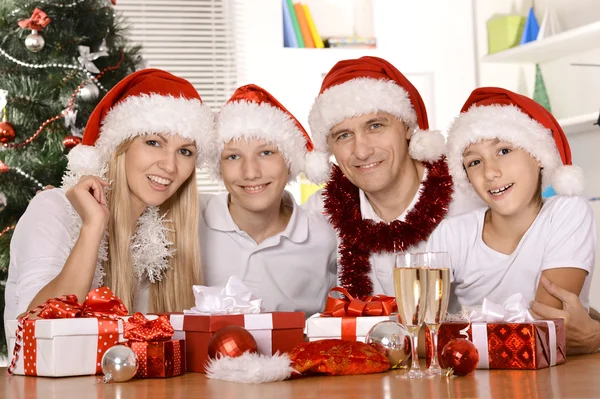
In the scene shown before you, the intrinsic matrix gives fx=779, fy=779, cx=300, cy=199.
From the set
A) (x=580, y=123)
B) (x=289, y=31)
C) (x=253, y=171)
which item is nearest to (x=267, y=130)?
(x=253, y=171)

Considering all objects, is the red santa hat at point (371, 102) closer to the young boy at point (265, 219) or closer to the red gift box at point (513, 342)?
the young boy at point (265, 219)

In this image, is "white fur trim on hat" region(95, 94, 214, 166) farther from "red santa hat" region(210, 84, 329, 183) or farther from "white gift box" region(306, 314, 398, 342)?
"white gift box" region(306, 314, 398, 342)

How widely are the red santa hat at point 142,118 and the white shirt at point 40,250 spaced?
15 centimetres

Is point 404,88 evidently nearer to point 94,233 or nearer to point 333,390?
point 94,233

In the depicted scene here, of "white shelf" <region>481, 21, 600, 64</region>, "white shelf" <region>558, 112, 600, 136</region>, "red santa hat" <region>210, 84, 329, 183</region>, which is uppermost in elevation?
"white shelf" <region>481, 21, 600, 64</region>

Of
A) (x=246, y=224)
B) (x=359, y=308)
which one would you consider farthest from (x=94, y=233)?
(x=359, y=308)

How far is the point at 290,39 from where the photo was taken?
496 centimetres

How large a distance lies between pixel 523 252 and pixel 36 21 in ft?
7.63

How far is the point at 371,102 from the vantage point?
8.29 feet

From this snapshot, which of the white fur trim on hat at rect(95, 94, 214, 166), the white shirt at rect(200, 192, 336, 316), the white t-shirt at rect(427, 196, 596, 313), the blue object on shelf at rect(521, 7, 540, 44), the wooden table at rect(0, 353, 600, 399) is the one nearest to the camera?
the wooden table at rect(0, 353, 600, 399)

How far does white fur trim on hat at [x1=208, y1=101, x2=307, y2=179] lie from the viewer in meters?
2.51

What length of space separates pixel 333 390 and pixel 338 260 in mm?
1493

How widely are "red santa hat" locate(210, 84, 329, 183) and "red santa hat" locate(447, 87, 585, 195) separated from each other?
0.58 m

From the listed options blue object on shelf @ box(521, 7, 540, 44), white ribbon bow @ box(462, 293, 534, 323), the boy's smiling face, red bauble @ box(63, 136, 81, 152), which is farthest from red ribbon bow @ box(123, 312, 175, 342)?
blue object on shelf @ box(521, 7, 540, 44)
